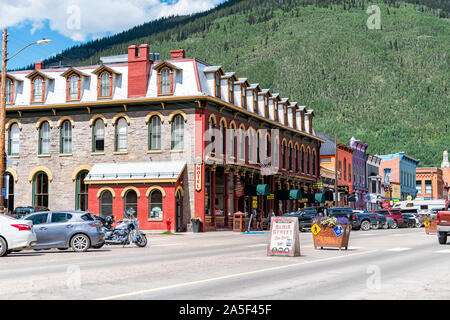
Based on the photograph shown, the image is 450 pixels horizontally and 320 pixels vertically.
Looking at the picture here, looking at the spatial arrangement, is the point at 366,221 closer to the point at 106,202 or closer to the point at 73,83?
the point at 106,202

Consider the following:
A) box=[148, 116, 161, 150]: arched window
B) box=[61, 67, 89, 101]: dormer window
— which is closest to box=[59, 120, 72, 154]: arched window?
box=[61, 67, 89, 101]: dormer window

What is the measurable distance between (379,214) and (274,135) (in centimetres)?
1112

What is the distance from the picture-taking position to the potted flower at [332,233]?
2492 centimetres

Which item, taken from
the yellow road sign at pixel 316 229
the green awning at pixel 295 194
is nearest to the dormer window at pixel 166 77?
the green awning at pixel 295 194

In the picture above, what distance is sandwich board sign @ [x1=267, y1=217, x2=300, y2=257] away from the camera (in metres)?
21.0

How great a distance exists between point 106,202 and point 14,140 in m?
9.72

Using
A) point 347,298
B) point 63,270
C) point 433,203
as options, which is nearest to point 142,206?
point 63,270

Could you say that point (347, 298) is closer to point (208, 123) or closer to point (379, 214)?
point (208, 123)

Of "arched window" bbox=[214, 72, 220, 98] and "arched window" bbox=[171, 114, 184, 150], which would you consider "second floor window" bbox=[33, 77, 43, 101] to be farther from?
"arched window" bbox=[214, 72, 220, 98]

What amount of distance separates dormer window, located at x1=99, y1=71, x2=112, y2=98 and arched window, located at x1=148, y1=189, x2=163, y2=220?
8.19 metres

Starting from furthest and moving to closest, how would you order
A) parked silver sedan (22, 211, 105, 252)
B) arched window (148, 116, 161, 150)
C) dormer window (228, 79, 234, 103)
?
dormer window (228, 79, 234, 103)
arched window (148, 116, 161, 150)
parked silver sedan (22, 211, 105, 252)

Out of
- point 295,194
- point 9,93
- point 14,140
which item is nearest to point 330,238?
point 14,140

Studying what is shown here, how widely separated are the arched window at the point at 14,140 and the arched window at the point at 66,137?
12.1ft
